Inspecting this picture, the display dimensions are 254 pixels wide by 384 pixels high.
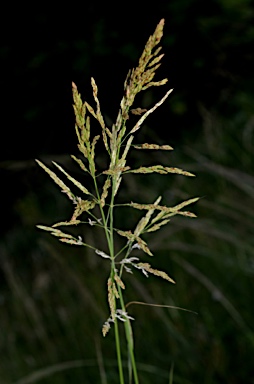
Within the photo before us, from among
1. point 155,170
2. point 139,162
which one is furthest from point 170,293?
point 155,170

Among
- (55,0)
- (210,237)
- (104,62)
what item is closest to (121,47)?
(104,62)

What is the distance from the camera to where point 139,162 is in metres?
3.56

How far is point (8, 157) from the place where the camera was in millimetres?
3082

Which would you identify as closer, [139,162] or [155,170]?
[155,170]

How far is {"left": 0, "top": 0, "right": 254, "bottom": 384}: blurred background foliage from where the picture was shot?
242 cm

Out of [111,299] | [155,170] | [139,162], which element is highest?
[139,162]

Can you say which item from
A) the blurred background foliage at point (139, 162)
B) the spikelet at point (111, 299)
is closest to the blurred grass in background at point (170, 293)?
the blurred background foliage at point (139, 162)

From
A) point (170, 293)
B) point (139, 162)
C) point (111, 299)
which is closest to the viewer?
point (111, 299)

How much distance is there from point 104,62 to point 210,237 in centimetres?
80

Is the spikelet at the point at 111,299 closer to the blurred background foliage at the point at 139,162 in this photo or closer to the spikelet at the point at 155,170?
the spikelet at the point at 155,170

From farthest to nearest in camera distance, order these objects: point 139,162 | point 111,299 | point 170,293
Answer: point 139,162 < point 170,293 < point 111,299

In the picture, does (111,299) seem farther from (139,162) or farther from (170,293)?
(139,162)

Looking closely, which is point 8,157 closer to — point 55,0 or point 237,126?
point 55,0

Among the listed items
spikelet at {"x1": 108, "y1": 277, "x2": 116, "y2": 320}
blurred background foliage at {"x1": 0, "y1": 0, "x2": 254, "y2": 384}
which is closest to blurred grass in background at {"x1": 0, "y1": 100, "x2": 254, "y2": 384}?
blurred background foliage at {"x1": 0, "y1": 0, "x2": 254, "y2": 384}
